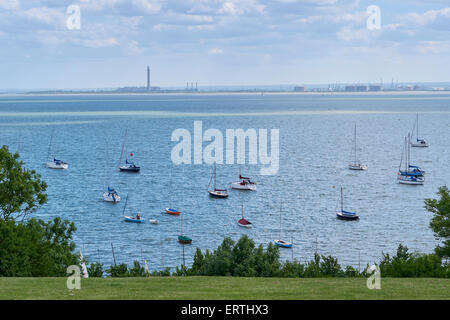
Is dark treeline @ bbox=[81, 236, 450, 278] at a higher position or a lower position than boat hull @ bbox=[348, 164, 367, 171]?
higher

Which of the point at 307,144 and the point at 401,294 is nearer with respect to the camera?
the point at 401,294

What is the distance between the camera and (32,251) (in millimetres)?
27906

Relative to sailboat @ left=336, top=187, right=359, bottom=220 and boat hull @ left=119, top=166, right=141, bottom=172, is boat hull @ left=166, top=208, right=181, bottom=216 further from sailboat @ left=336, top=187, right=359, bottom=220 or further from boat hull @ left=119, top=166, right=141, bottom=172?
boat hull @ left=119, top=166, right=141, bottom=172

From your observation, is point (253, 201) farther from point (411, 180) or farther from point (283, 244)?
point (411, 180)

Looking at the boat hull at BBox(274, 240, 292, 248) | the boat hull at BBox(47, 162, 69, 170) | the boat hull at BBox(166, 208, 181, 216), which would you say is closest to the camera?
the boat hull at BBox(274, 240, 292, 248)

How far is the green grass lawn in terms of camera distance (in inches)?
632

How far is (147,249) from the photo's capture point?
2037 inches

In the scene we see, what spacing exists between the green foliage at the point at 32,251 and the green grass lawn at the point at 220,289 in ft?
21.2

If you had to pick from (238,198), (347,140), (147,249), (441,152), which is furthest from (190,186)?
(347,140)

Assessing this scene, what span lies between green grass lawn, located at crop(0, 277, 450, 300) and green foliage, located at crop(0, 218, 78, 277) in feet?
21.2

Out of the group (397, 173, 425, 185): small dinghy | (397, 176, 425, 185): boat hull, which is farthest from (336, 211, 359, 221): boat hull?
(397, 173, 425, 185): small dinghy
